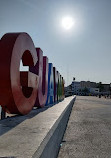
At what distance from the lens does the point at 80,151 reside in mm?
4543

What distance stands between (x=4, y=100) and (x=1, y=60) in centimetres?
112

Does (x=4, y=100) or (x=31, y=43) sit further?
(x=31, y=43)

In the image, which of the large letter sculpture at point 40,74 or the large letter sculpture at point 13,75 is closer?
the large letter sculpture at point 13,75

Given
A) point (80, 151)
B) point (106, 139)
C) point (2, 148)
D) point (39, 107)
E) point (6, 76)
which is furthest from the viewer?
point (39, 107)

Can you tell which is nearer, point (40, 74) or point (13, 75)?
point (13, 75)

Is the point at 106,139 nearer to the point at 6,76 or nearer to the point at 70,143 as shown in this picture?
the point at 70,143

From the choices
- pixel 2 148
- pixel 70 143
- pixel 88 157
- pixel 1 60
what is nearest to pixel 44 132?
pixel 2 148

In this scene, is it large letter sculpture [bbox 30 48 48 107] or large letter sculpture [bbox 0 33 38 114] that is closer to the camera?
large letter sculpture [bbox 0 33 38 114]

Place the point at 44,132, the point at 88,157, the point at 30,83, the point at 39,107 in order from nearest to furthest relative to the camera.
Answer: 1. the point at 44,132
2. the point at 88,157
3. the point at 30,83
4. the point at 39,107

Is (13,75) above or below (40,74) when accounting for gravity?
below

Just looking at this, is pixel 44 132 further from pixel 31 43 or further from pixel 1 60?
pixel 31 43

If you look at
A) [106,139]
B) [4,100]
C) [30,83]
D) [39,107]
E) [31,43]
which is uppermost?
[31,43]

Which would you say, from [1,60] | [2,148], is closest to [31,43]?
[1,60]

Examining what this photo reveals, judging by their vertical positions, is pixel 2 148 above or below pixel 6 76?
below
